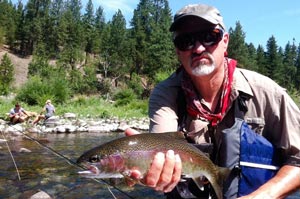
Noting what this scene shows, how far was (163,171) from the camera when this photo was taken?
2555 millimetres

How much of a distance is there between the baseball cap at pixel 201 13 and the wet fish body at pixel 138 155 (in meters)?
0.88

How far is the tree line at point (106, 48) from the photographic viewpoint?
218ft

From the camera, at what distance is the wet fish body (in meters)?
2.63

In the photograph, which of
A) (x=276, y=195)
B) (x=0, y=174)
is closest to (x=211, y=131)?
(x=276, y=195)

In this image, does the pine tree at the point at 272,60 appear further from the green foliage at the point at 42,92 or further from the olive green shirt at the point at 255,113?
the olive green shirt at the point at 255,113

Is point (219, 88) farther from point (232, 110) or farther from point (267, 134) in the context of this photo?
point (267, 134)

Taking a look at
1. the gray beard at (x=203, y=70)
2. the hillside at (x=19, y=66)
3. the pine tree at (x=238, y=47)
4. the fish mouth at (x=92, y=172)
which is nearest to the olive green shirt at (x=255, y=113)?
the gray beard at (x=203, y=70)

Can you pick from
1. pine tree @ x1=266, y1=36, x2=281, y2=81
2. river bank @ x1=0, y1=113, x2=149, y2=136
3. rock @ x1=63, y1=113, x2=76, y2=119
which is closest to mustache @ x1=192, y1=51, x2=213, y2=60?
river bank @ x1=0, y1=113, x2=149, y2=136

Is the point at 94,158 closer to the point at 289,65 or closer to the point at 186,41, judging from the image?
the point at 186,41

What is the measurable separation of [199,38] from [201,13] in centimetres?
19

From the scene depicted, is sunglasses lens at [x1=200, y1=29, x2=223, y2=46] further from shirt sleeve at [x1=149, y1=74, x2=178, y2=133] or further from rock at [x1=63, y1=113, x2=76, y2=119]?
rock at [x1=63, y1=113, x2=76, y2=119]

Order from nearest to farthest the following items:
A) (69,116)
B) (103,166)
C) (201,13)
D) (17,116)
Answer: (103,166)
(201,13)
(17,116)
(69,116)

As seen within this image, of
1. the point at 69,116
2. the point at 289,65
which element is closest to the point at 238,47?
the point at 289,65

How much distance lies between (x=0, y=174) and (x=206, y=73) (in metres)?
8.39
